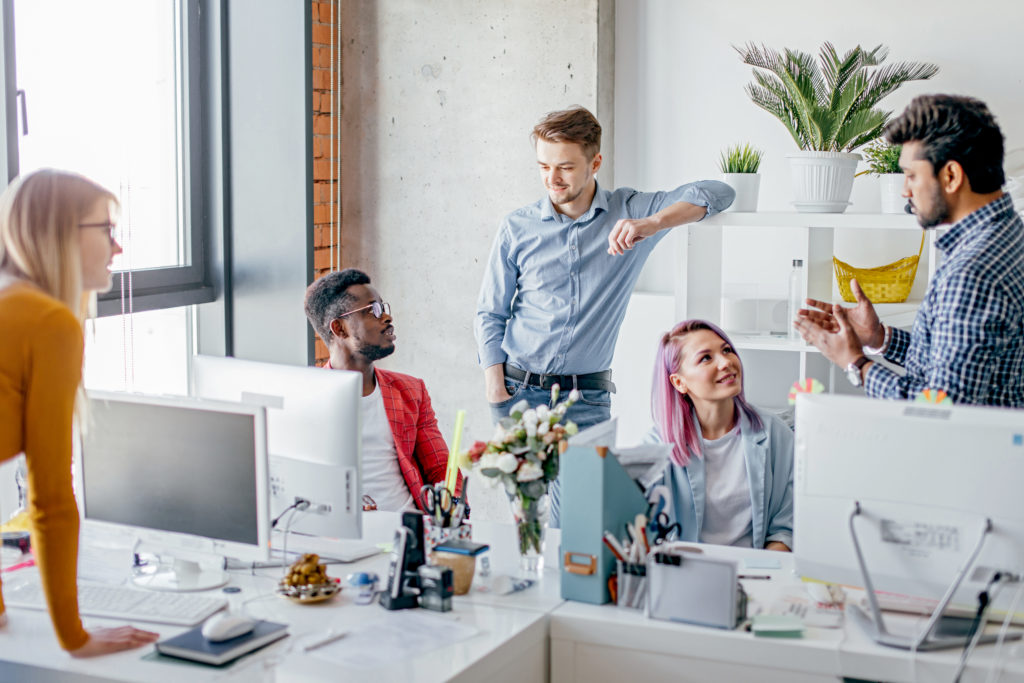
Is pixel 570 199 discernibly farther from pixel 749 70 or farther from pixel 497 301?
pixel 749 70

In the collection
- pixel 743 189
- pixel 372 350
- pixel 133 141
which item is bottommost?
pixel 372 350

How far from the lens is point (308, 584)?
2.26 m

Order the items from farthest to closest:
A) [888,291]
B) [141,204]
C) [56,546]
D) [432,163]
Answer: [432,163]
[141,204]
[888,291]
[56,546]

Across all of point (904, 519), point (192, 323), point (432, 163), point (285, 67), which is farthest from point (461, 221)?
point (904, 519)

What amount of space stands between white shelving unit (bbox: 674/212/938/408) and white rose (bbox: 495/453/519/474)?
150cm

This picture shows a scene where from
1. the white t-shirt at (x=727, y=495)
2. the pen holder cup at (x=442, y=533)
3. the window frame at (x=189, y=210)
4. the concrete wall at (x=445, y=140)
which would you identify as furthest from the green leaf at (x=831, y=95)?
the window frame at (x=189, y=210)

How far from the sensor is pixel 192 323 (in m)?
4.49

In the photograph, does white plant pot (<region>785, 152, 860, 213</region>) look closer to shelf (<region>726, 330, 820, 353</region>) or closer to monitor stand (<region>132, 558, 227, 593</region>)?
shelf (<region>726, 330, 820, 353</region>)

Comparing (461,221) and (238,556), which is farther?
(461,221)

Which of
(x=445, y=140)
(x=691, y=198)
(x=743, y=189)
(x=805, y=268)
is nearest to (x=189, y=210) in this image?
(x=445, y=140)

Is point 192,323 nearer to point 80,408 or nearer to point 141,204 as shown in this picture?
point 141,204

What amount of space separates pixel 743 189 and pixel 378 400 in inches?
55.9

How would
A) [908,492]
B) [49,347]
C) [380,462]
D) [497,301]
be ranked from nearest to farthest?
[49,347] < [908,492] < [380,462] < [497,301]

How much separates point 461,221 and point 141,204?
4.06 ft
